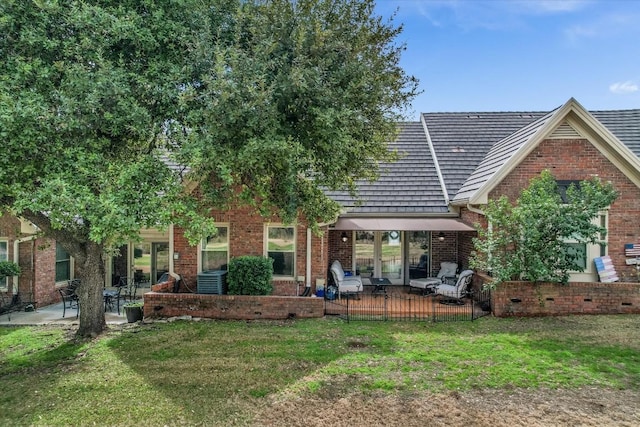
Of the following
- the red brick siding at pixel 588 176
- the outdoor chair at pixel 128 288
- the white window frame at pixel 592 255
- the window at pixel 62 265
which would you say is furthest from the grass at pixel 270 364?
the window at pixel 62 265

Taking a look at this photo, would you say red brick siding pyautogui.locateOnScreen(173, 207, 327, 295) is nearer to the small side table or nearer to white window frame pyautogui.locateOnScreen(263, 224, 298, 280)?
white window frame pyautogui.locateOnScreen(263, 224, 298, 280)

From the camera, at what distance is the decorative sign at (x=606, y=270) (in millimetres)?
14055

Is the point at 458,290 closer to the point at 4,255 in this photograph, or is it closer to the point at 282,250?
the point at 282,250

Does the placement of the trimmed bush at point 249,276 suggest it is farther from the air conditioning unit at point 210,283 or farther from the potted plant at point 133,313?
the potted plant at point 133,313

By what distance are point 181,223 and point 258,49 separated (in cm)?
479

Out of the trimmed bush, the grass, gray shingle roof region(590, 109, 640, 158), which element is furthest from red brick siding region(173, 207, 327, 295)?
gray shingle roof region(590, 109, 640, 158)

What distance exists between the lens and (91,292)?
11156 mm

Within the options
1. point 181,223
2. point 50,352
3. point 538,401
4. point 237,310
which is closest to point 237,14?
point 181,223

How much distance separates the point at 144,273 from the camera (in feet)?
59.3

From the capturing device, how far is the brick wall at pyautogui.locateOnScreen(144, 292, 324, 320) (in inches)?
493

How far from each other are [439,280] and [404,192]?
4.37 metres

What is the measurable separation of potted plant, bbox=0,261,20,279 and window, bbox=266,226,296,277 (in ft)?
31.6

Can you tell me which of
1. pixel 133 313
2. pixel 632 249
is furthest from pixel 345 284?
pixel 632 249

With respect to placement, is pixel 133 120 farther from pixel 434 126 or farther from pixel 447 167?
pixel 434 126
